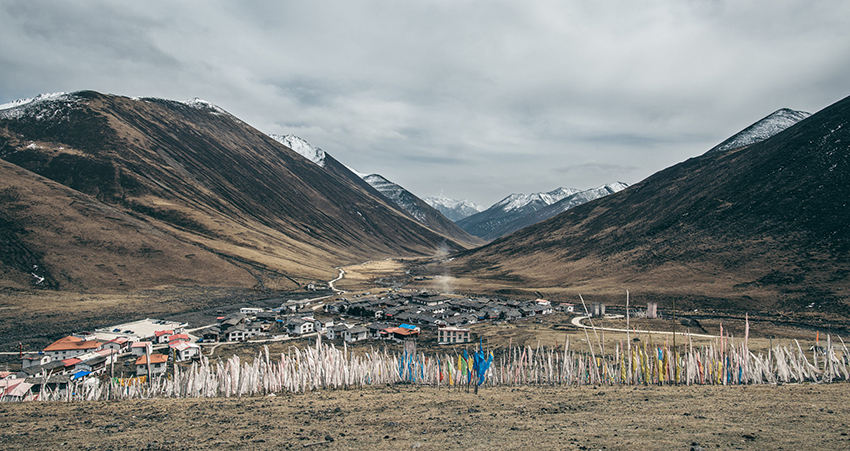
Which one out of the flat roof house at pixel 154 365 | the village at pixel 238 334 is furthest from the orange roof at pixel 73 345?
the flat roof house at pixel 154 365

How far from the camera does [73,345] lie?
56.2 metres

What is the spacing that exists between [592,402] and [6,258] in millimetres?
142406

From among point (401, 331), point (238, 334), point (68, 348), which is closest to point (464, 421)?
point (401, 331)

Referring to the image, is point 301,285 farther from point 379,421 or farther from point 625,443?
point 625,443

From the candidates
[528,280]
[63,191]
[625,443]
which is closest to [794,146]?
[528,280]

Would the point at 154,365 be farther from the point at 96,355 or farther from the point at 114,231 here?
the point at 114,231

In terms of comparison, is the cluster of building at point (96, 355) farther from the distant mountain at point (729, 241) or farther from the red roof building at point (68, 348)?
the distant mountain at point (729, 241)

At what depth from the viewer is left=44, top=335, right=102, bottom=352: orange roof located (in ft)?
180

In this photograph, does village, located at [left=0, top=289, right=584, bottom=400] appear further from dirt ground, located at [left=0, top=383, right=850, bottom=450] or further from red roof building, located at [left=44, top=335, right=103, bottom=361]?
dirt ground, located at [left=0, top=383, right=850, bottom=450]

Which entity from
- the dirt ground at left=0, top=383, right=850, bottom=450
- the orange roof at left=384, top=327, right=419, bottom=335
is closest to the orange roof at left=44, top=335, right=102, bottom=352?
the dirt ground at left=0, top=383, right=850, bottom=450

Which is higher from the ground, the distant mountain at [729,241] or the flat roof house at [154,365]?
the distant mountain at [729,241]

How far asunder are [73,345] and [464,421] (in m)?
61.8

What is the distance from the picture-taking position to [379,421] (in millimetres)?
22922

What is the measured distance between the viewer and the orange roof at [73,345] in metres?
54.8
